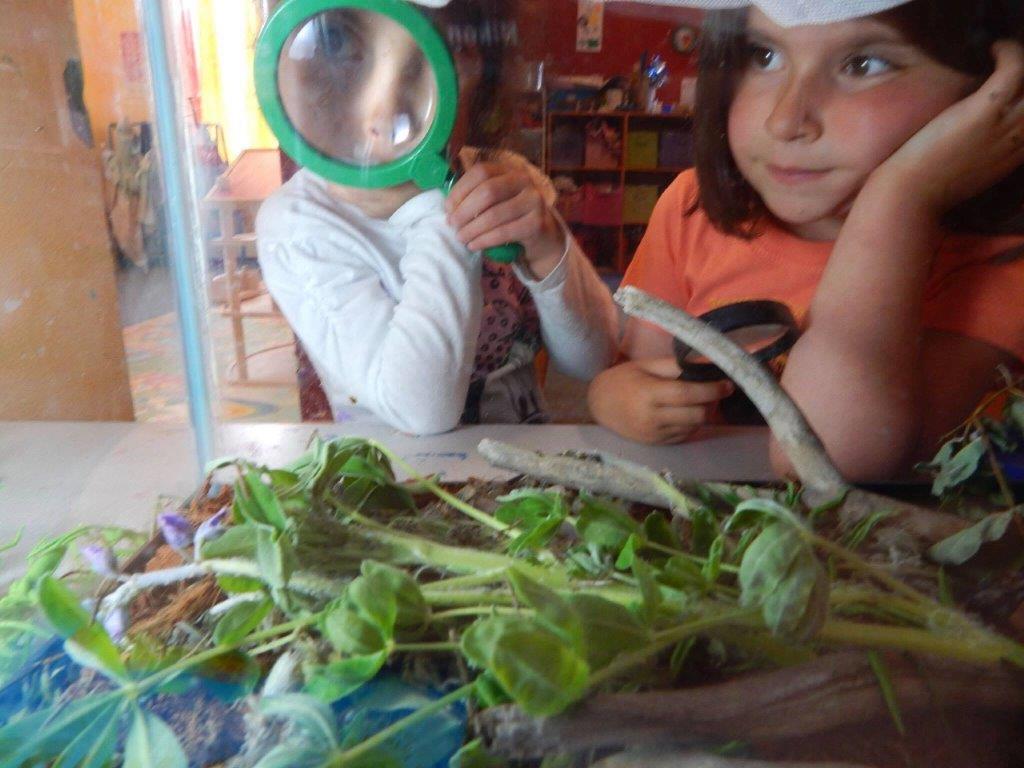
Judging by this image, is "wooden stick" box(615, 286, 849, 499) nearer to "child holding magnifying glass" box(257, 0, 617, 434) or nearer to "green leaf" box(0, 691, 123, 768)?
"child holding magnifying glass" box(257, 0, 617, 434)

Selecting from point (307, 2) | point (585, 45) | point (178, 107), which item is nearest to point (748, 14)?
point (585, 45)

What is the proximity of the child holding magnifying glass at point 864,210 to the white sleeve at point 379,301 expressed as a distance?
0.10 metres

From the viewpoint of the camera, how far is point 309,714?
184 millimetres

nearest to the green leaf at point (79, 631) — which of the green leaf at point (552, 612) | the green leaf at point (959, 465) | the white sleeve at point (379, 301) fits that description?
the green leaf at point (552, 612)

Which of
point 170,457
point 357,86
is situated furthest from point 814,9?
point 170,457

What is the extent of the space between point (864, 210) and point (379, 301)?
0.80 feet

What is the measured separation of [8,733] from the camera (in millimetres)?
196

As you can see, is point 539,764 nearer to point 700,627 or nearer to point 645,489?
point 700,627

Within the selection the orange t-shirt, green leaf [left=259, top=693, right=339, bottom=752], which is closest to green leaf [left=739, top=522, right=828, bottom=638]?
green leaf [left=259, top=693, right=339, bottom=752]

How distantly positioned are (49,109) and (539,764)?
1.28 ft

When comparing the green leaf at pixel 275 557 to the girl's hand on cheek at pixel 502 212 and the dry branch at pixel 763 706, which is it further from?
the girl's hand on cheek at pixel 502 212

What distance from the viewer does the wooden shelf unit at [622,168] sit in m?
0.37

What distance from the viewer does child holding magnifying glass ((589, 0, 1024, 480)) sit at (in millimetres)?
325

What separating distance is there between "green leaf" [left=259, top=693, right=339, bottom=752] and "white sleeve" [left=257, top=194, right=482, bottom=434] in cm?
24
